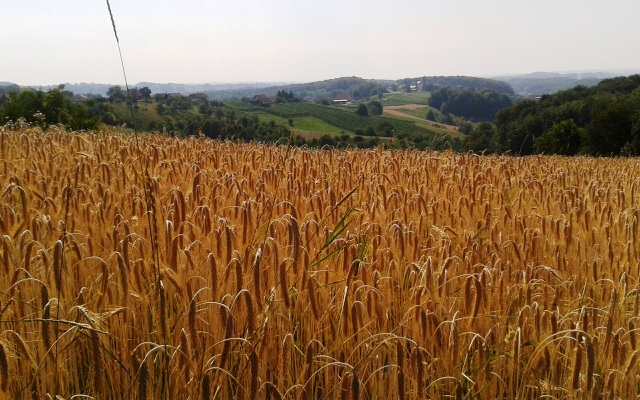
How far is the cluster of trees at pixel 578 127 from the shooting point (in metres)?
48.6

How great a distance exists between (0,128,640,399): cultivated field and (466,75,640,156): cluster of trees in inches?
1332

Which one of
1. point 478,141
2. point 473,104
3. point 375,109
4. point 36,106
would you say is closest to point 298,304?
point 478,141

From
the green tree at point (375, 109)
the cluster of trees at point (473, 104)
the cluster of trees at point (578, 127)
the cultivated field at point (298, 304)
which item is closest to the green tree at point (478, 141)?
the cluster of trees at point (578, 127)

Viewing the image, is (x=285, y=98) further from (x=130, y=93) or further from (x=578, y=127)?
(x=130, y=93)

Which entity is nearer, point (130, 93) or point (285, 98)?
point (130, 93)

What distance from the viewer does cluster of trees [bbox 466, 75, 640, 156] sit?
48.6 meters

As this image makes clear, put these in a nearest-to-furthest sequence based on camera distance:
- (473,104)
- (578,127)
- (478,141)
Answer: (478,141), (578,127), (473,104)

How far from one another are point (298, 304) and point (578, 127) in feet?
203

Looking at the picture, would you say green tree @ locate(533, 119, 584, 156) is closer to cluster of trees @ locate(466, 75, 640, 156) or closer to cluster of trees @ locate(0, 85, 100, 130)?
cluster of trees @ locate(466, 75, 640, 156)

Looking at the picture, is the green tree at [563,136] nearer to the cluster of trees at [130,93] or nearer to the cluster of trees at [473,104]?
the cluster of trees at [130,93]

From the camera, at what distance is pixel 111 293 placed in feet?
Result: 7.75

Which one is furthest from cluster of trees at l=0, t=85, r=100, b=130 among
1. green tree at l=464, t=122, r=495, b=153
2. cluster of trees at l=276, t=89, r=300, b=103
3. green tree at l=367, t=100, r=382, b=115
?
green tree at l=367, t=100, r=382, b=115

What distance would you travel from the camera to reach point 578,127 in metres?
57.0

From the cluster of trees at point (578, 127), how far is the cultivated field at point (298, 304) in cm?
3382
